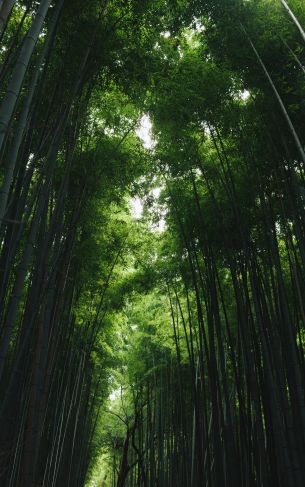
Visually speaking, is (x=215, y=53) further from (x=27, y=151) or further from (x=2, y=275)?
(x=2, y=275)

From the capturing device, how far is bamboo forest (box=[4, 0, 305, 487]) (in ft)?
8.79

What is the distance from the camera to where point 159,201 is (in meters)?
5.37

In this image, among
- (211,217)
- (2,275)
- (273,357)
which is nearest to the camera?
(2,275)

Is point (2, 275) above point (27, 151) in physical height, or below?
below

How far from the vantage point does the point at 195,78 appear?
3996mm

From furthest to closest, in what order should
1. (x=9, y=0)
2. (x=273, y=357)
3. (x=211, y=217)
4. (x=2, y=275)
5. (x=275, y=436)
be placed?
(x=211, y=217) → (x=273, y=357) → (x=275, y=436) → (x=2, y=275) → (x=9, y=0)

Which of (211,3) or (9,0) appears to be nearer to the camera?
(9,0)

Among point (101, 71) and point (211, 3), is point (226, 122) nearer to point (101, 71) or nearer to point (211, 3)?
point (211, 3)

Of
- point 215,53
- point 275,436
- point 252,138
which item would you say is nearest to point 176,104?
point 215,53

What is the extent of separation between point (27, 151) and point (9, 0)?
988 millimetres

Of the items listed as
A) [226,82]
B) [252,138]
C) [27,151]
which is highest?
[226,82]

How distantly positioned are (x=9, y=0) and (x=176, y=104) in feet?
8.75

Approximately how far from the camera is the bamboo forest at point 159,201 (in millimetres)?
2678

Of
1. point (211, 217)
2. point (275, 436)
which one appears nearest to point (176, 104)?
point (211, 217)
